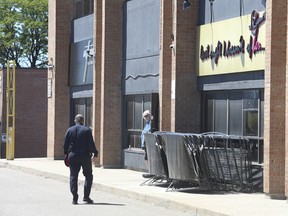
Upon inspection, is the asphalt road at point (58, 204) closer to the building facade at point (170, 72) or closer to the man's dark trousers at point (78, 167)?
the man's dark trousers at point (78, 167)

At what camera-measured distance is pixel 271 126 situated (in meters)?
15.8

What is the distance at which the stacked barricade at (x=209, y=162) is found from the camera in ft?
56.8

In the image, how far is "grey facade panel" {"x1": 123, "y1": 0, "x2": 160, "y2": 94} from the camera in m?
23.6

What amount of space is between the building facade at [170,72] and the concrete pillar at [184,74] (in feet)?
0.09

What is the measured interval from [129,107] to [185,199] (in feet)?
34.5

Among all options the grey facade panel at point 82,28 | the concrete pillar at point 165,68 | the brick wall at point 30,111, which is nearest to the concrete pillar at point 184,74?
the concrete pillar at point 165,68

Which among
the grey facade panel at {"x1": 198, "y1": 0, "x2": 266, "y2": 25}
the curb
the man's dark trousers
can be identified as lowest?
the curb

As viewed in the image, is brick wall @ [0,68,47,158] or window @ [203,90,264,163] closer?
window @ [203,90,264,163]

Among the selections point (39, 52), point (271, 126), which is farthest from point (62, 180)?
point (39, 52)

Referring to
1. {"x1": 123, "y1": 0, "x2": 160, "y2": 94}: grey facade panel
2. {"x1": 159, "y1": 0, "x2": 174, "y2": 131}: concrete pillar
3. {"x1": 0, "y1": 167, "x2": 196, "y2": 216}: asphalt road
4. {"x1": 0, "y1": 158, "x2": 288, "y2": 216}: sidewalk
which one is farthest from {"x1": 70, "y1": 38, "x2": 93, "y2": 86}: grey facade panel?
{"x1": 0, "y1": 167, "x2": 196, "y2": 216}: asphalt road

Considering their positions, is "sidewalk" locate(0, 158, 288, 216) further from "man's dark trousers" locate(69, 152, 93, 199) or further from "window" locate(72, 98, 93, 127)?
"window" locate(72, 98, 93, 127)

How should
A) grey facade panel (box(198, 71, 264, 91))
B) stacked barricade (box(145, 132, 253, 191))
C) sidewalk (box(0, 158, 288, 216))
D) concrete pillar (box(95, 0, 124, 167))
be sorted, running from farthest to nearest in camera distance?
concrete pillar (box(95, 0, 124, 167))
grey facade panel (box(198, 71, 264, 91))
stacked barricade (box(145, 132, 253, 191))
sidewalk (box(0, 158, 288, 216))

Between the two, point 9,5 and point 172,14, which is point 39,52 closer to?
point 9,5

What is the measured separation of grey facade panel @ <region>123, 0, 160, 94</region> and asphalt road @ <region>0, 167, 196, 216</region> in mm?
4677
